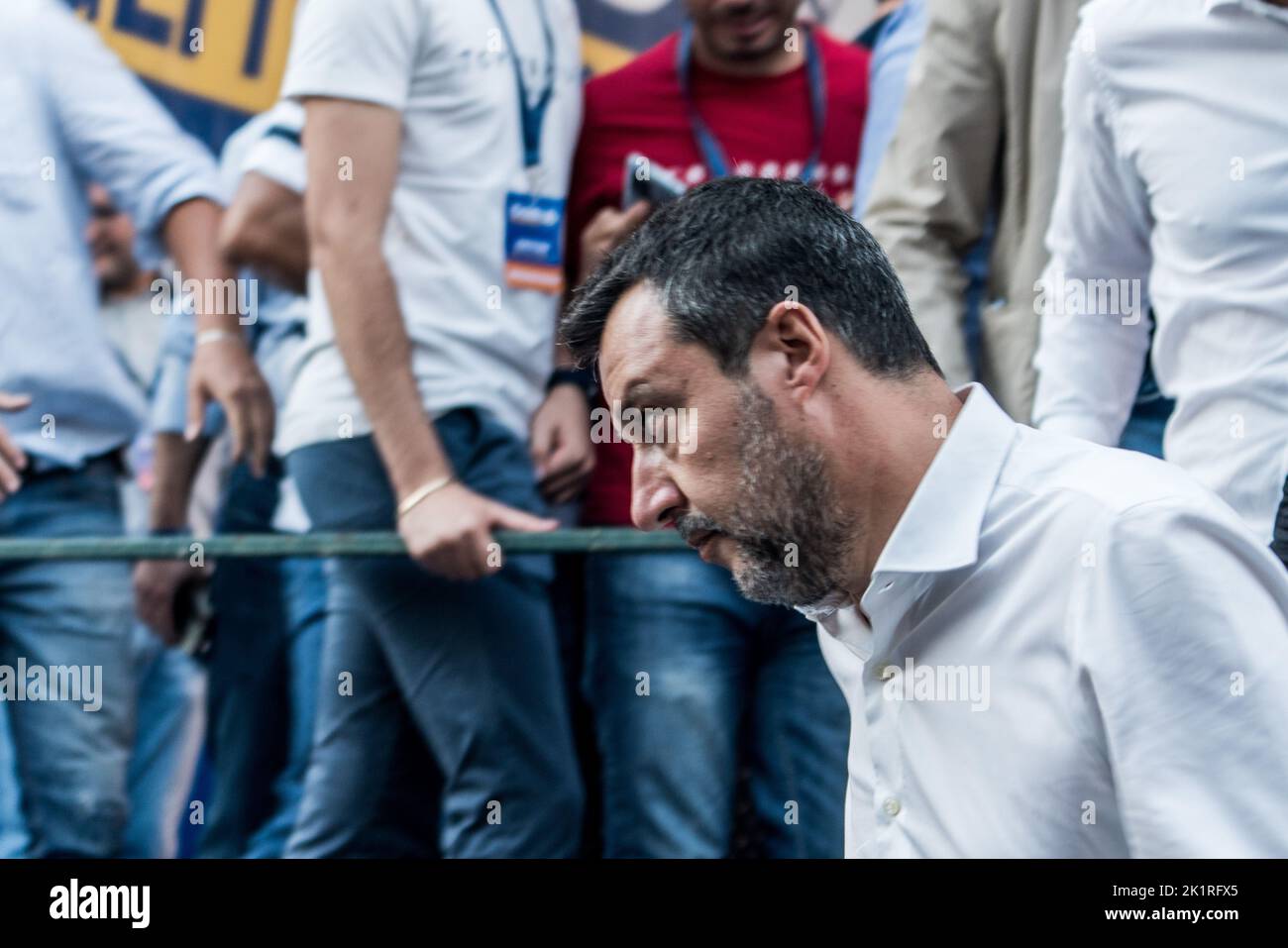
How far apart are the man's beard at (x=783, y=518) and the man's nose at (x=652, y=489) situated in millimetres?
46

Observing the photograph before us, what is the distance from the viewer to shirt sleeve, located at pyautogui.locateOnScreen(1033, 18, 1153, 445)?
2785mm

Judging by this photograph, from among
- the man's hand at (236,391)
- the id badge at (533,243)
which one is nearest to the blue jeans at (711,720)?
the id badge at (533,243)

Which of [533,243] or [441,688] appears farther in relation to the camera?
[533,243]

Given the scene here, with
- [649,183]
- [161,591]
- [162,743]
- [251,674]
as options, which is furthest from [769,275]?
[162,743]

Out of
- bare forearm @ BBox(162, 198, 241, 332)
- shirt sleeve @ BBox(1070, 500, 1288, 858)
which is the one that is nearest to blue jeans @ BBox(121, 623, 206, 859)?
bare forearm @ BBox(162, 198, 241, 332)

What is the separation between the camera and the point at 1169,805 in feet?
5.19

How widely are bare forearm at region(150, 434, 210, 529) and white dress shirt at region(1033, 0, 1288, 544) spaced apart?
189 cm

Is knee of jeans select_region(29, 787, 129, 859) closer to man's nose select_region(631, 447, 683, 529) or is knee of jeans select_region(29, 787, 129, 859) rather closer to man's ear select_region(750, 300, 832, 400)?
man's nose select_region(631, 447, 683, 529)

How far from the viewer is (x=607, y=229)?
3.40 m

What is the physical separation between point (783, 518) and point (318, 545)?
54.9 inches

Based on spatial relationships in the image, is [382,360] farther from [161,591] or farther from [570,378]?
[161,591]

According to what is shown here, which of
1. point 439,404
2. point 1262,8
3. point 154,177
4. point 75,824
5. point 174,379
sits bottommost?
point 75,824
